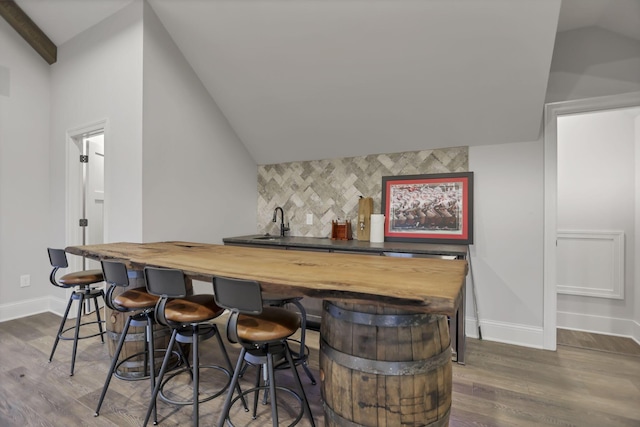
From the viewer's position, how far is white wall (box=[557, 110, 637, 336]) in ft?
9.55

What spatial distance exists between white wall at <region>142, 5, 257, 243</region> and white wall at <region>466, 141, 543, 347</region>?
249 centimetres

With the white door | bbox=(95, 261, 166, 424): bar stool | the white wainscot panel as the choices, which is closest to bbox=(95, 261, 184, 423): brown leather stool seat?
bbox=(95, 261, 166, 424): bar stool

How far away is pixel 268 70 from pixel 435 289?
7.98 ft

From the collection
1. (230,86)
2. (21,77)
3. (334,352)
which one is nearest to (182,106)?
(230,86)

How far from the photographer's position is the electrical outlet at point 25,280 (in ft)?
11.1

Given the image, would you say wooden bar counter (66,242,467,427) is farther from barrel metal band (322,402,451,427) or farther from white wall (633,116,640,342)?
white wall (633,116,640,342)

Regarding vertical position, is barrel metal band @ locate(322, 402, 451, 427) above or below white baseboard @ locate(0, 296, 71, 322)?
above

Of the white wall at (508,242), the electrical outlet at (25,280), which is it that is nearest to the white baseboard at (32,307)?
the electrical outlet at (25,280)

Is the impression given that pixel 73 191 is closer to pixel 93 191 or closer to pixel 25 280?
pixel 93 191

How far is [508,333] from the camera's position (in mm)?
2752

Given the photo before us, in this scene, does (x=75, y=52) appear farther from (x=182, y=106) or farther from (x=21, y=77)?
(x=182, y=106)

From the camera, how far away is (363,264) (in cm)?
158

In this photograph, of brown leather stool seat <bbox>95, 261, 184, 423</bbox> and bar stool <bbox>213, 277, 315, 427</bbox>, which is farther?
brown leather stool seat <bbox>95, 261, 184, 423</bbox>

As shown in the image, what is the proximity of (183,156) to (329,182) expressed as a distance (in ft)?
4.89
